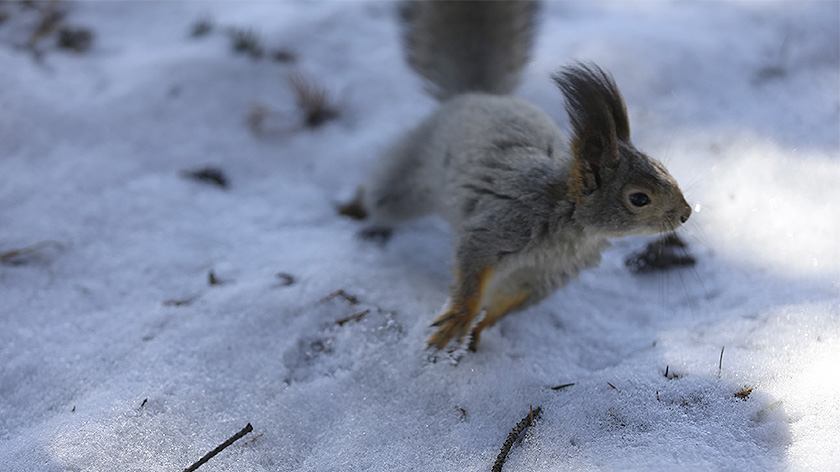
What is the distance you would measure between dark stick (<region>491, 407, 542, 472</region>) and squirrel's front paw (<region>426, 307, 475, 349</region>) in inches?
14.7

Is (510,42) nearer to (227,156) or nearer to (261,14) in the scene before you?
(227,156)

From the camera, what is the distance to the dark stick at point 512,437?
1.30m

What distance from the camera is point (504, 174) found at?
1851mm

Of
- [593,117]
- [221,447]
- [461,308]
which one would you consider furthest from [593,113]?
[221,447]

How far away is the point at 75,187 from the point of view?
239 centimetres

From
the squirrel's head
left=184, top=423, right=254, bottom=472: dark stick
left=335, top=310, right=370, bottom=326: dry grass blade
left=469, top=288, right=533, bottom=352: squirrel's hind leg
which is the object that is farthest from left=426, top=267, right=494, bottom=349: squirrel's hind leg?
left=184, top=423, right=254, bottom=472: dark stick

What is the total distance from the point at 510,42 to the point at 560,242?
1.25 m

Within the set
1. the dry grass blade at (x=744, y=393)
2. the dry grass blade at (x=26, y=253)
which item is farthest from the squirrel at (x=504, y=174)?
the dry grass blade at (x=26, y=253)

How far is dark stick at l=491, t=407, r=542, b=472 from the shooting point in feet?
4.26

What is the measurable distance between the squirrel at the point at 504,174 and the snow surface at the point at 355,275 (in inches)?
7.7

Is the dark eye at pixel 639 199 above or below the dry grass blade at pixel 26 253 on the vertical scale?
above

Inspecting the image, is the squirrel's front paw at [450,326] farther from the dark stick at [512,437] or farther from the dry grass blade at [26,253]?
the dry grass blade at [26,253]

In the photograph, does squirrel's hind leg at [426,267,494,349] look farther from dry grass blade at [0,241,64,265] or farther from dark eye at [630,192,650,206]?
dry grass blade at [0,241,64,265]

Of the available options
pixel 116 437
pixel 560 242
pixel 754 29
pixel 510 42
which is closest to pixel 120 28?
pixel 510 42
